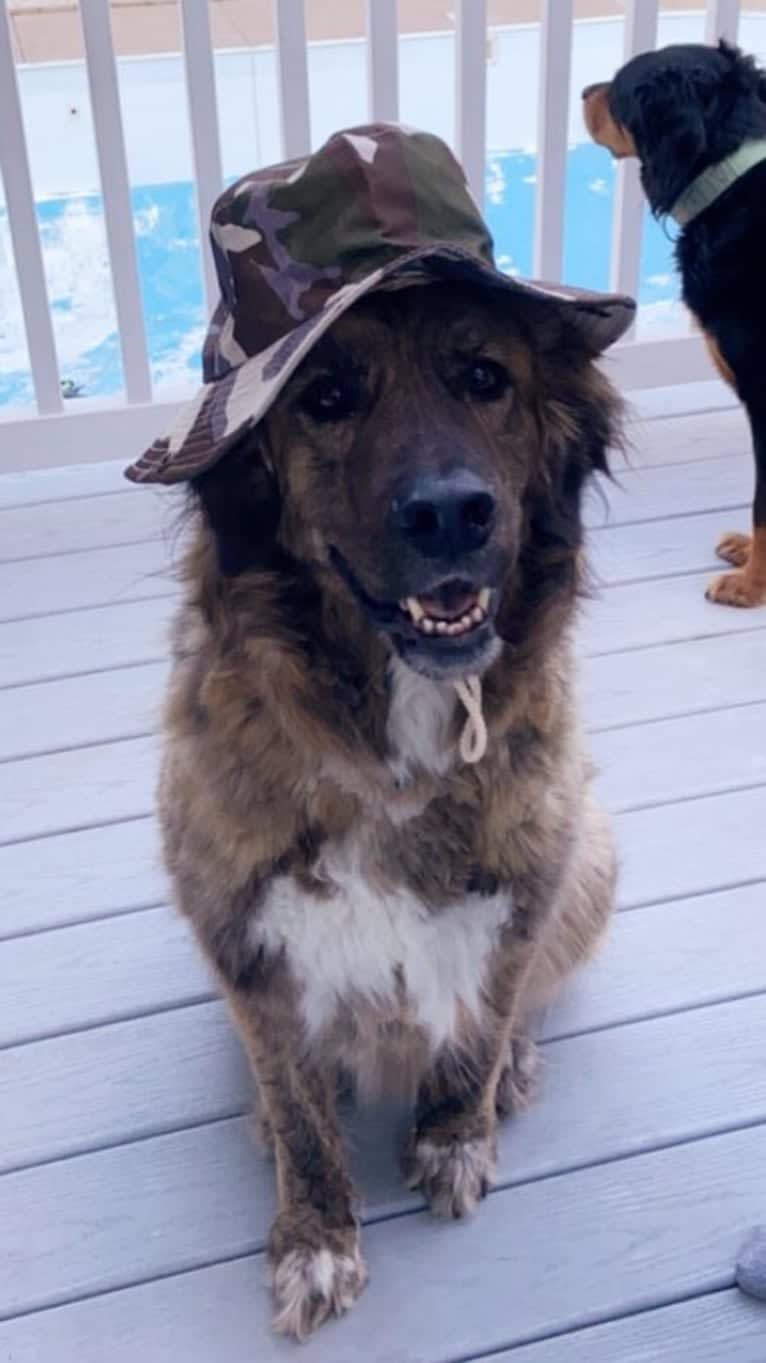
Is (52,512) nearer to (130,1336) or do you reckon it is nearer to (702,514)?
(702,514)

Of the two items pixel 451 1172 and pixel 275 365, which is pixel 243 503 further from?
pixel 451 1172

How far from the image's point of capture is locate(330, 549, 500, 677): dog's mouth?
1115 mm

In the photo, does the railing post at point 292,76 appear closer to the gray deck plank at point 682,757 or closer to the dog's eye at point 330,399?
the gray deck plank at point 682,757

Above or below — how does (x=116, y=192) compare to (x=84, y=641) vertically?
above

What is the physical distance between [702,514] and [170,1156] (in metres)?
1.60

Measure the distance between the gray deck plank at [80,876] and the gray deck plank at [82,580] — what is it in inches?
23.0

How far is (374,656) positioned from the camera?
1.20 meters

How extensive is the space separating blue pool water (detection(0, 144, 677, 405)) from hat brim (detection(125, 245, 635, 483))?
330 centimetres

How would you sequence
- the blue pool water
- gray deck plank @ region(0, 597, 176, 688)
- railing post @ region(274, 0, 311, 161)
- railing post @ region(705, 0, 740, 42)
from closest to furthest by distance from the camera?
gray deck plank @ region(0, 597, 176, 688), railing post @ region(274, 0, 311, 161), railing post @ region(705, 0, 740, 42), the blue pool water

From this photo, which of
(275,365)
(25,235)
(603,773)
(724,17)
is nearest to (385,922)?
(275,365)

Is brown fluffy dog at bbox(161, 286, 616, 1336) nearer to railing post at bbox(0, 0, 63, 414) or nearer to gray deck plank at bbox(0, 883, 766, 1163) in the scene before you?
gray deck plank at bbox(0, 883, 766, 1163)

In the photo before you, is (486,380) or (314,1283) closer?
(486,380)

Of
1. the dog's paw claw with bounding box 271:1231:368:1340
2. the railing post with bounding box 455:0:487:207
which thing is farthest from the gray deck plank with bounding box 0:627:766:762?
the railing post with bounding box 455:0:487:207

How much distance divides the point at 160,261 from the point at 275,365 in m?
4.47
